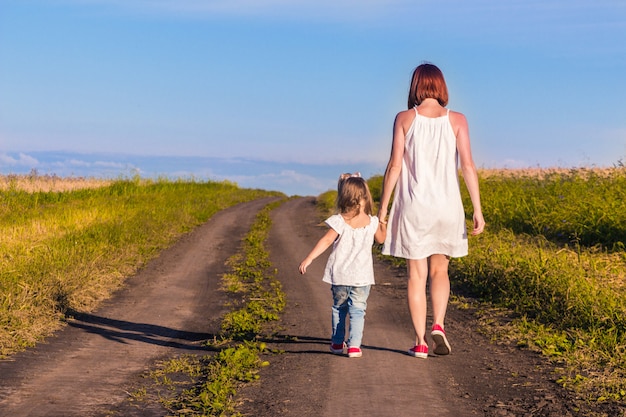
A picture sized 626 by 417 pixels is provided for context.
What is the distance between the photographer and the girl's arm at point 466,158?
6199mm

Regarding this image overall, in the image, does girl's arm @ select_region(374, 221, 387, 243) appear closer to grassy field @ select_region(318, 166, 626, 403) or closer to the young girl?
the young girl

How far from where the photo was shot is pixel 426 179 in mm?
6152

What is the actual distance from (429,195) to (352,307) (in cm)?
124

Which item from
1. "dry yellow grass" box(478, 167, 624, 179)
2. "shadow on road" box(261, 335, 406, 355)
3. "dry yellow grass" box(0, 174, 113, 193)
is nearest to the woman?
"shadow on road" box(261, 335, 406, 355)

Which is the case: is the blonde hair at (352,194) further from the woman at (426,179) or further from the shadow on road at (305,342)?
the shadow on road at (305,342)

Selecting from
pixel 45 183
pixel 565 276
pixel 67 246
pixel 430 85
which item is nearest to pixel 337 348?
pixel 430 85

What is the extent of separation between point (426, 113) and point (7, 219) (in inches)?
627

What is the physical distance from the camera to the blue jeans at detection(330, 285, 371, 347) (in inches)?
250

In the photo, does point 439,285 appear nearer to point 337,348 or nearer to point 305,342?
point 337,348

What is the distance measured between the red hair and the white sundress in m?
0.17

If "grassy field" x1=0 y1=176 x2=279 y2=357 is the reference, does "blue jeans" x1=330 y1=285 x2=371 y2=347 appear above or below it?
above

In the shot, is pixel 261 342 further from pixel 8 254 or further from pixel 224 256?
pixel 224 256

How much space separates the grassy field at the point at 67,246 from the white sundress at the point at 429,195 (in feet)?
14.5

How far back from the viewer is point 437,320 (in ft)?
21.0
